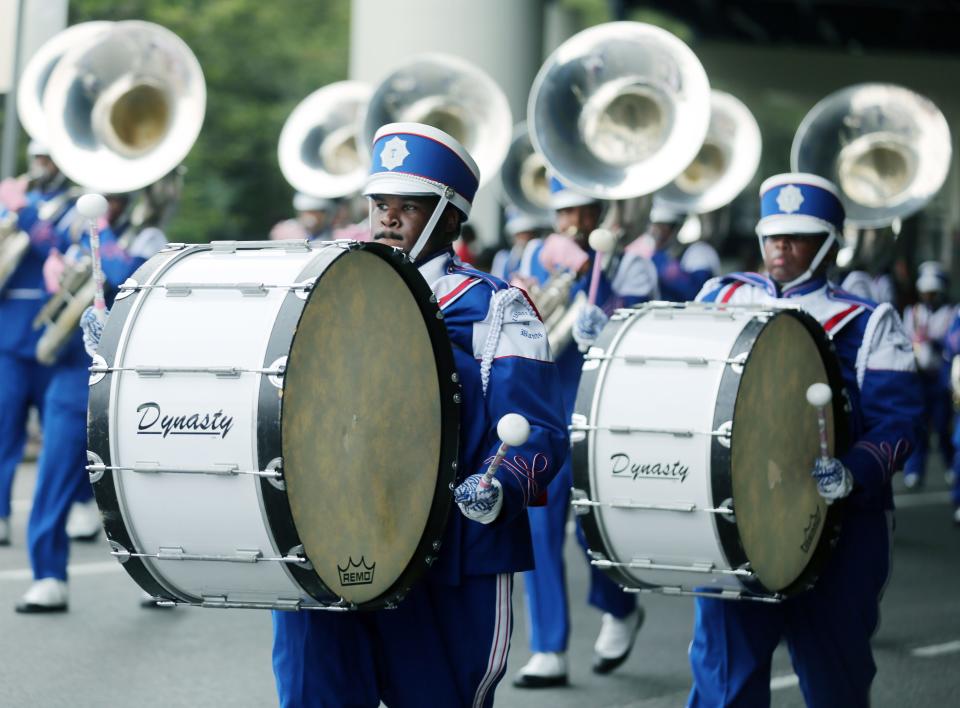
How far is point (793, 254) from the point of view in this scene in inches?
213

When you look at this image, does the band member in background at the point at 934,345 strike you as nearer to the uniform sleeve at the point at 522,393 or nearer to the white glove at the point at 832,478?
the white glove at the point at 832,478

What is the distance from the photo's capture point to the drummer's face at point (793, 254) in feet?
17.7

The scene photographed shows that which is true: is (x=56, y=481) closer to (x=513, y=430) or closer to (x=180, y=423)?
(x=180, y=423)

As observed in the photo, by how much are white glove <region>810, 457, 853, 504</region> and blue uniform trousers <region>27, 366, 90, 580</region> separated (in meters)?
3.73

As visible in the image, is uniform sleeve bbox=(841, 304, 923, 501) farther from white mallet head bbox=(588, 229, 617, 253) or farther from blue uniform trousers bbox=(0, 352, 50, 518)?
blue uniform trousers bbox=(0, 352, 50, 518)

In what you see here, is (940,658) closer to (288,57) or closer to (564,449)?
(564,449)

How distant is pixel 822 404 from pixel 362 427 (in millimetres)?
1429

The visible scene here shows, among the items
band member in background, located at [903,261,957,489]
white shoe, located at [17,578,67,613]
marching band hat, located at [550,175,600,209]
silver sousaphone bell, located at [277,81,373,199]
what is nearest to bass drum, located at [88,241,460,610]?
marching band hat, located at [550,175,600,209]

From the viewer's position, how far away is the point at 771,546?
15.5 feet

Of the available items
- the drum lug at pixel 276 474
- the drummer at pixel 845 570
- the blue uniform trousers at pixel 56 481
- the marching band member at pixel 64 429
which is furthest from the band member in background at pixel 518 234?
the drum lug at pixel 276 474

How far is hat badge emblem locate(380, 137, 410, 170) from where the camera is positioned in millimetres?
4262

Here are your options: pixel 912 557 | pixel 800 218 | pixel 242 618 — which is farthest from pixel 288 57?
pixel 800 218

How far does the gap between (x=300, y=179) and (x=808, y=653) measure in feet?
29.6

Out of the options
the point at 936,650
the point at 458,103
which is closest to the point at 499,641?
the point at 936,650
